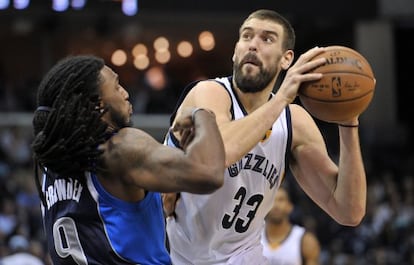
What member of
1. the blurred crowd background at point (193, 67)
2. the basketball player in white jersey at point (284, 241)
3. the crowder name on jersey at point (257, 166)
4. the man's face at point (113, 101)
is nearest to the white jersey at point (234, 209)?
the crowder name on jersey at point (257, 166)

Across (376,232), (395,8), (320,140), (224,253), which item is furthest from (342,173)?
(395,8)

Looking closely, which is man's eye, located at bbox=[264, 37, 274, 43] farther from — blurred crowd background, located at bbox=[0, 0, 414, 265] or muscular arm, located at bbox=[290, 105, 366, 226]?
blurred crowd background, located at bbox=[0, 0, 414, 265]

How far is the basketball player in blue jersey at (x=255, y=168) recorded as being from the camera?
461cm

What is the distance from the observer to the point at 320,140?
4.99 meters

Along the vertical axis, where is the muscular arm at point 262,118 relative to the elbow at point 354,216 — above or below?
above

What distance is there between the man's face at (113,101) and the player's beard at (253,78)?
3.47ft

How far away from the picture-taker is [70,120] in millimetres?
3479

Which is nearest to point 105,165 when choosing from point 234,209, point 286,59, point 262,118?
point 262,118

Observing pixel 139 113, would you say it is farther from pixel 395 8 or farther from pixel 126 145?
pixel 126 145

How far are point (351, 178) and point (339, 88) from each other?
75cm

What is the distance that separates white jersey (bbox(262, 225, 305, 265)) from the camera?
811 cm

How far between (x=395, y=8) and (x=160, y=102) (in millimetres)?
4966

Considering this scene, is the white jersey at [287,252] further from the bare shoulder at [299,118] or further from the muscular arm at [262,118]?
the muscular arm at [262,118]

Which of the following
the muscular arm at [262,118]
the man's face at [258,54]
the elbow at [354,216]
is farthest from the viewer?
the elbow at [354,216]
